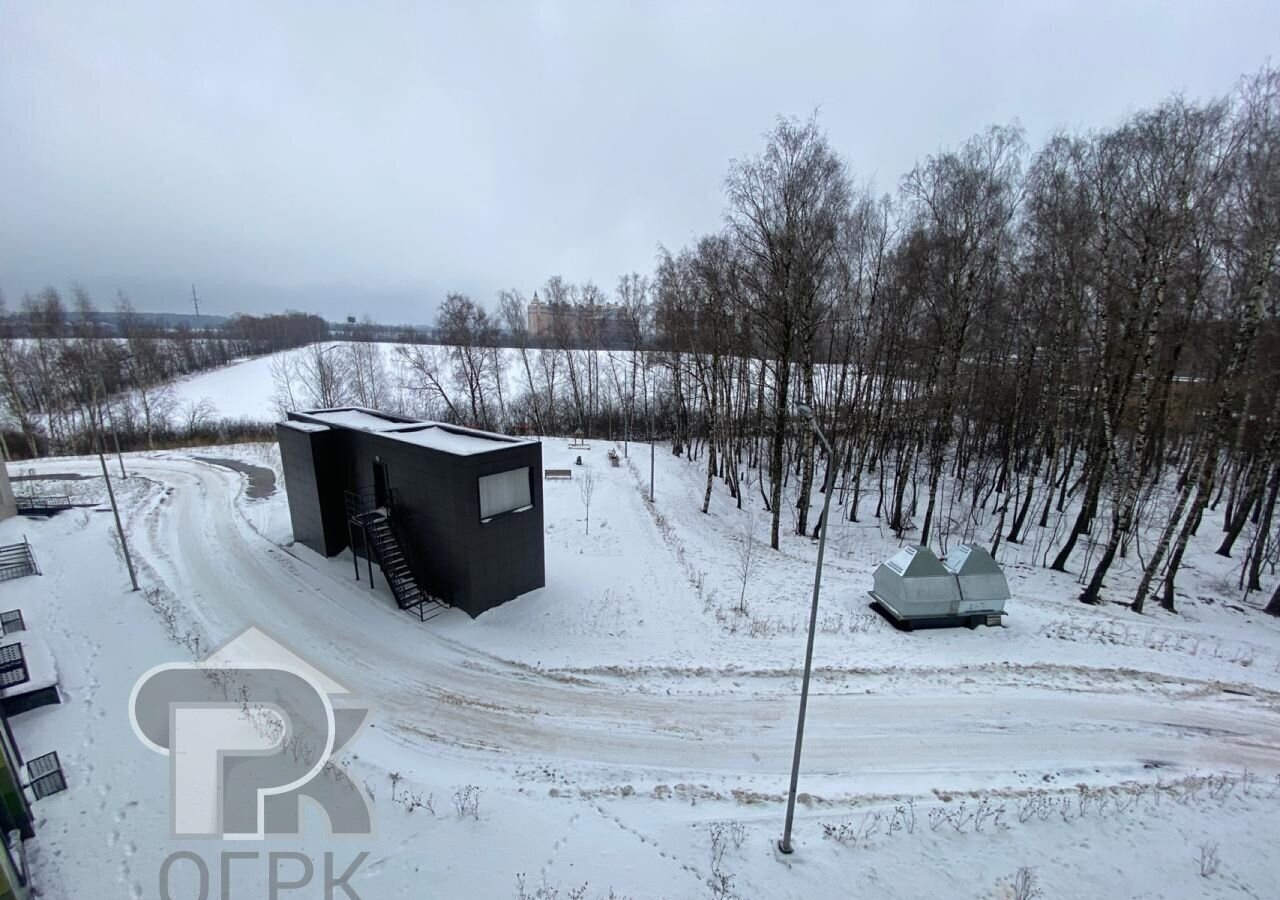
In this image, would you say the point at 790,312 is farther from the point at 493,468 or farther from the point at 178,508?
the point at 178,508

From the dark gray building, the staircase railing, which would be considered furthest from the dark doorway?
the staircase railing

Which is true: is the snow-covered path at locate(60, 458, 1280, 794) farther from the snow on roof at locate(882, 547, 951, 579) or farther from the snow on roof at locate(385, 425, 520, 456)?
the snow on roof at locate(385, 425, 520, 456)

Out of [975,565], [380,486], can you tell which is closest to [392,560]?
[380,486]

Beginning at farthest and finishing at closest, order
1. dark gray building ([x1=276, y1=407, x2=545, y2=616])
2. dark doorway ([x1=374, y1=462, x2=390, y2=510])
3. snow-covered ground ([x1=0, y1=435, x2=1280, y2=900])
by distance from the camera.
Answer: dark doorway ([x1=374, y1=462, x2=390, y2=510]), dark gray building ([x1=276, y1=407, x2=545, y2=616]), snow-covered ground ([x1=0, y1=435, x2=1280, y2=900])

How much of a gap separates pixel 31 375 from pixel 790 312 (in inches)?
1931

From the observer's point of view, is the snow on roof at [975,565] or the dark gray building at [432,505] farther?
the snow on roof at [975,565]

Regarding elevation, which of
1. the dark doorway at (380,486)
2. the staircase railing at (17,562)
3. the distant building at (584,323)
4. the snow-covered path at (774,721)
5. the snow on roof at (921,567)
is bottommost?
the snow-covered path at (774,721)

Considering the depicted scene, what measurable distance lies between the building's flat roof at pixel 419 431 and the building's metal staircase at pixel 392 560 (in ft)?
6.48

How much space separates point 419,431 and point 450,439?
1.75m

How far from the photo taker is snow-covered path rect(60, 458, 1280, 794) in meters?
8.31

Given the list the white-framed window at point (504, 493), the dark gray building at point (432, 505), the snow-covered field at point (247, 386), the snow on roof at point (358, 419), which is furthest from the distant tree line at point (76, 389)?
the white-framed window at point (504, 493)

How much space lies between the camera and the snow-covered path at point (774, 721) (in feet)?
27.3

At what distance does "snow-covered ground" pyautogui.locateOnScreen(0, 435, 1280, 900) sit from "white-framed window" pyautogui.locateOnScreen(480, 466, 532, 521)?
8.43ft

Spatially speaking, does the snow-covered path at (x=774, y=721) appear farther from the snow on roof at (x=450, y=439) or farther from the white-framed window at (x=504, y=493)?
the snow on roof at (x=450, y=439)
